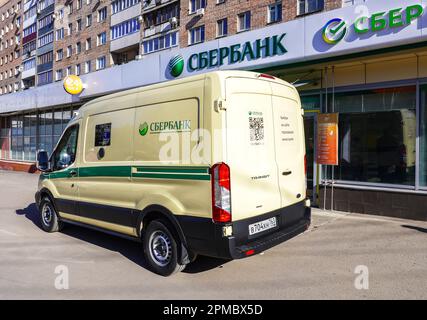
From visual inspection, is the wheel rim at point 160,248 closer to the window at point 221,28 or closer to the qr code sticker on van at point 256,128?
the qr code sticker on van at point 256,128

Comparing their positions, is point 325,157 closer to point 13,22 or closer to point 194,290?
point 194,290

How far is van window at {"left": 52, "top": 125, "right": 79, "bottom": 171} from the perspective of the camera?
5.78 metres

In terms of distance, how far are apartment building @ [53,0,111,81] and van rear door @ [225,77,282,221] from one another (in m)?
35.8

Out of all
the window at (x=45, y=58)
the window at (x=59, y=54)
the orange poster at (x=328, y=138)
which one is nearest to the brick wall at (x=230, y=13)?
the orange poster at (x=328, y=138)

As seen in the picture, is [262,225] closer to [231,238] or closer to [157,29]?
[231,238]

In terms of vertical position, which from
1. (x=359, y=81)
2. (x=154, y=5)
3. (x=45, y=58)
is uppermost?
(x=154, y=5)

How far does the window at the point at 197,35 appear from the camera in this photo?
28.0 m

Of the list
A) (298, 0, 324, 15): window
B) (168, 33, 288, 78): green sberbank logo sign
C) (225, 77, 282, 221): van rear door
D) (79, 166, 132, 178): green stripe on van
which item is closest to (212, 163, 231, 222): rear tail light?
(225, 77, 282, 221): van rear door

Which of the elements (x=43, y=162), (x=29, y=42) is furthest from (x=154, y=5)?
(x=43, y=162)

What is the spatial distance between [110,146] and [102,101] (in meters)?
0.74

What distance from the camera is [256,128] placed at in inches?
159

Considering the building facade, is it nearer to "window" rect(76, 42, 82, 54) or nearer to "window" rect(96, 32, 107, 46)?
"window" rect(96, 32, 107, 46)

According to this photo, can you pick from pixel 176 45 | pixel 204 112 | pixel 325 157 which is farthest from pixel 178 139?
pixel 176 45

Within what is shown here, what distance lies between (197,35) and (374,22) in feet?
75.1
